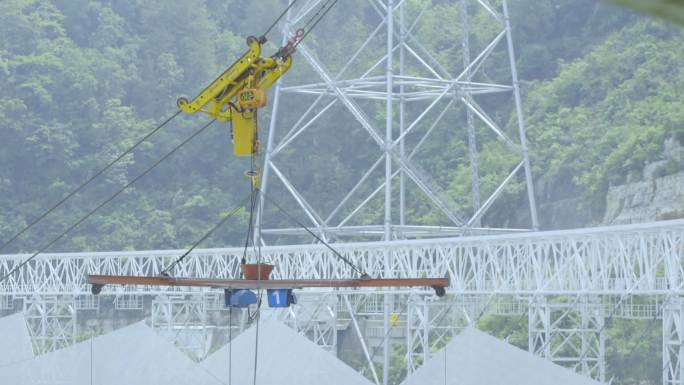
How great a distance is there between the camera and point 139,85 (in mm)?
89250

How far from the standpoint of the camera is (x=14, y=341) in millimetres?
30688

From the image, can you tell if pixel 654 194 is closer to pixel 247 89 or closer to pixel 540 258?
pixel 540 258

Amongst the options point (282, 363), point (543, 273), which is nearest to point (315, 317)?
point (543, 273)

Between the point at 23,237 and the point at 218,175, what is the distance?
499 inches

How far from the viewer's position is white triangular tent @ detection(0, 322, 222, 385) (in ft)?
86.9

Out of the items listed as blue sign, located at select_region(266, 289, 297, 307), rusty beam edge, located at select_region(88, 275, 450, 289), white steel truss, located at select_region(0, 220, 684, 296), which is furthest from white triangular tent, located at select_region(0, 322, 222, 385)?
rusty beam edge, located at select_region(88, 275, 450, 289)

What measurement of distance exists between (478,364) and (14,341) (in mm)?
11521

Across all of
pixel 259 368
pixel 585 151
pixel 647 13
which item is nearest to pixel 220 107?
pixel 259 368

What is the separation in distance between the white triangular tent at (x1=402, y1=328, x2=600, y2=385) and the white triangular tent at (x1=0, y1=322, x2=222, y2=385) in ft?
14.0

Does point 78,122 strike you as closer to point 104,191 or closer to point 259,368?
point 104,191

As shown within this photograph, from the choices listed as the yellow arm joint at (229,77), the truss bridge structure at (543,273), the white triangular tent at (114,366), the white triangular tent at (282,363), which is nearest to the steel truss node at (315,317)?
the truss bridge structure at (543,273)

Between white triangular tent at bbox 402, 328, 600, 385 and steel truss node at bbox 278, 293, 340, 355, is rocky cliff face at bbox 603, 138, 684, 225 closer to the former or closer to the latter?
steel truss node at bbox 278, 293, 340, 355

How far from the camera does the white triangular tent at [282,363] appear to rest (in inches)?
1040

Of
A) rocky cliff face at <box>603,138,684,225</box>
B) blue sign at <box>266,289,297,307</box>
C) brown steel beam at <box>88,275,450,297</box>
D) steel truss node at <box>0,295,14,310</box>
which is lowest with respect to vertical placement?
blue sign at <box>266,289,297,307</box>
